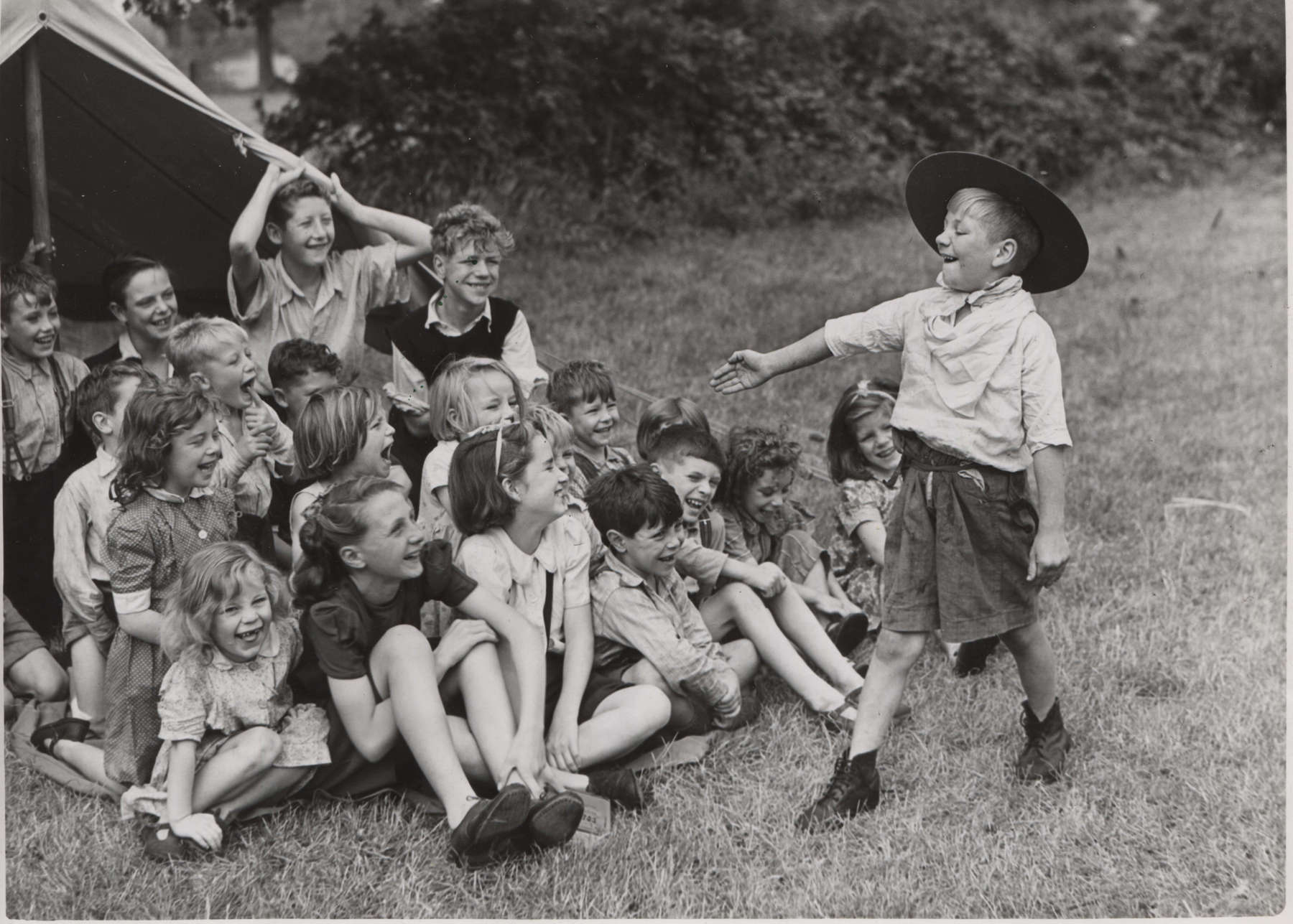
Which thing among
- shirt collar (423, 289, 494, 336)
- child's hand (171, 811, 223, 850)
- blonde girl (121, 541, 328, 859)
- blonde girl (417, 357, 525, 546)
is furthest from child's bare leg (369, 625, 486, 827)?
shirt collar (423, 289, 494, 336)

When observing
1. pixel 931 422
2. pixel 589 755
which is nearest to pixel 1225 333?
pixel 931 422

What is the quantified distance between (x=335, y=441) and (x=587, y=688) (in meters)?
1.02

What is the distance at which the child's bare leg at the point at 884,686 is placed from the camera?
3.72m

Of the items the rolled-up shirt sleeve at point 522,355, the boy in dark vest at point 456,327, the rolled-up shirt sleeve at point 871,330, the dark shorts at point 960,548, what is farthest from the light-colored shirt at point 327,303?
the dark shorts at point 960,548

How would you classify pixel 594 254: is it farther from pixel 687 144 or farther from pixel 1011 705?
pixel 1011 705

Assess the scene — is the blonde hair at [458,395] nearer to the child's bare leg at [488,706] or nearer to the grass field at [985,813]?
the child's bare leg at [488,706]

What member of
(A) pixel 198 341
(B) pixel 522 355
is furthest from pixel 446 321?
(A) pixel 198 341

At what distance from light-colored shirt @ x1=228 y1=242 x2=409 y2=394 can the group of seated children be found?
166 mm

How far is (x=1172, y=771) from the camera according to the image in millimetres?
3881

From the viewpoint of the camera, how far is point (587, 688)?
3.96m

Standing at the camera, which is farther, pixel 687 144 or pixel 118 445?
pixel 687 144

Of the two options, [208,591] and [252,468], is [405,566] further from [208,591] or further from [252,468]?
[252,468]

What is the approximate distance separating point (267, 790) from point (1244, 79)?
53.3ft

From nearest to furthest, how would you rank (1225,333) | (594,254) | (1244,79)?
1. (1225,333)
2. (594,254)
3. (1244,79)
